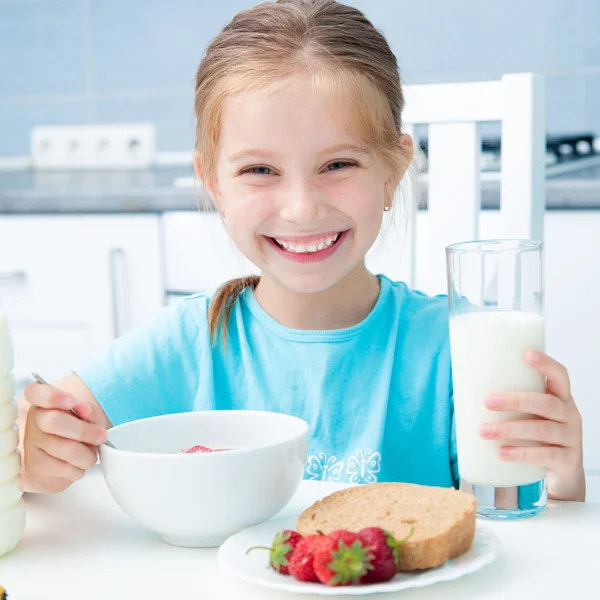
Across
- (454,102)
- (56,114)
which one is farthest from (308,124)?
(56,114)

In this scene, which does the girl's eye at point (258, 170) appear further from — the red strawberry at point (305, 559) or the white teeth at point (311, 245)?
the red strawberry at point (305, 559)

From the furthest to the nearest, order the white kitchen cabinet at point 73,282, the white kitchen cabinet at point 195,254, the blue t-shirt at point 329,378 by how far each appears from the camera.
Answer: the white kitchen cabinet at point 73,282
the white kitchen cabinet at point 195,254
the blue t-shirt at point 329,378

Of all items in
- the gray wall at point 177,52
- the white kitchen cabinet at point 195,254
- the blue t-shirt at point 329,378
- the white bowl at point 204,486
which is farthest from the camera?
the gray wall at point 177,52

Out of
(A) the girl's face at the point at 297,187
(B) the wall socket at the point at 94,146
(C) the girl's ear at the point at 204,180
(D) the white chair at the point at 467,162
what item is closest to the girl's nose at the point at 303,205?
(A) the girl's face at the point at 297,187

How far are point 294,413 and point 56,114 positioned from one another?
2.10 meters

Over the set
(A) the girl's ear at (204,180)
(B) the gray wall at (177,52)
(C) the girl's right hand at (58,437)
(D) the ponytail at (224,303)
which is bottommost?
(C) the girl's right hand at (58,437)

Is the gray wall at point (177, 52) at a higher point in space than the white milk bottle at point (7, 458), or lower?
higher

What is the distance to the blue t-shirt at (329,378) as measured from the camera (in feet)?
3.82

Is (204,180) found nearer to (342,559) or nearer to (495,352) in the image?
(495,352)

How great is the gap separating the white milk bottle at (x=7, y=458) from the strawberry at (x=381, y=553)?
28cm

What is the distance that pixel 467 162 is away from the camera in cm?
133

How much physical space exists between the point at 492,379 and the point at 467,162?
0.57 metres

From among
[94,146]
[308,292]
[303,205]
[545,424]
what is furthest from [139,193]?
[545,424]

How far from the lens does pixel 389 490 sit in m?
0.78
